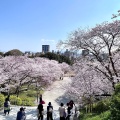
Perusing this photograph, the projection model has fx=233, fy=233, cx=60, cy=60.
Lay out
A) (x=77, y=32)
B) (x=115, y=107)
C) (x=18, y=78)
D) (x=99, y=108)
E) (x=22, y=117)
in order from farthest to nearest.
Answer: (x=18, y=78)
(x=77, y=32)
(x=99, y=108)
(x=22, y=117)
(x=115, y=107)

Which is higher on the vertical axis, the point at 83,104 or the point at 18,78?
the point at 18,78

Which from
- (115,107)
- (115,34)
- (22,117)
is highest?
(115,34)

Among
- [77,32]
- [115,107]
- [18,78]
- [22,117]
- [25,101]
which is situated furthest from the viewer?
[18,78]

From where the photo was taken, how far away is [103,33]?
16.7 m

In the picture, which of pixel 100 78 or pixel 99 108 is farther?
pixel 100 78

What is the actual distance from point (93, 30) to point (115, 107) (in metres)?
9.63

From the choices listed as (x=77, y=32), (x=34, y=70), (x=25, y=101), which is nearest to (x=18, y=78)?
(x=34, y=70)

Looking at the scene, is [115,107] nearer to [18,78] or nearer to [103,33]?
[103,33]

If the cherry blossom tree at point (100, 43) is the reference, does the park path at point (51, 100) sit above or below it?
below

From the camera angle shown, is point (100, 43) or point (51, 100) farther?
point (51, 100)

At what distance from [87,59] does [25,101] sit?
30.5 ft

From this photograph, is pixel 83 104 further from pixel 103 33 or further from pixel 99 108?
pixel 103 33

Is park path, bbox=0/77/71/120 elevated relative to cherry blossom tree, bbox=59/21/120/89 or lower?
lower

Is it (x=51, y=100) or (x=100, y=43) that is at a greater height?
(x=100, y=43)
